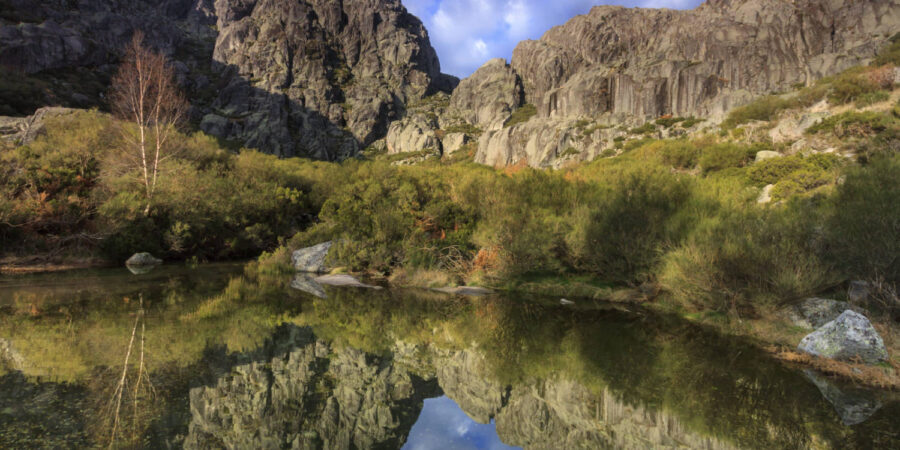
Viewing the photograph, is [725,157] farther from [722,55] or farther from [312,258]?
[722,55]

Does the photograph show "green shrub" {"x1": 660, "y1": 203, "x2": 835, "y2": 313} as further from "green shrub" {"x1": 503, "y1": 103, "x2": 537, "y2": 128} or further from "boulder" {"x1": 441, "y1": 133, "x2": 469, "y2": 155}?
"boulder" {"x1": 441, "y1": 133, "x2": 469, "y2": 155}

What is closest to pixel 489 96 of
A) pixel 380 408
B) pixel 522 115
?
pixel 522 115

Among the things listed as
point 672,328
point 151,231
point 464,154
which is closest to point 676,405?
point 672,328

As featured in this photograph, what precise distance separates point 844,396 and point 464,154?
10317cm

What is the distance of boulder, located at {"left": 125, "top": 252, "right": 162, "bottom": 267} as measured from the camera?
86.3 feet

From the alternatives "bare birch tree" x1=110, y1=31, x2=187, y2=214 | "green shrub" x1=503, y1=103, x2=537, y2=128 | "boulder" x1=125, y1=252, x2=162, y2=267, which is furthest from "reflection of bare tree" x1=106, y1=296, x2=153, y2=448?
"green shrub" x1=503, y1=103, x2=537, y2=128

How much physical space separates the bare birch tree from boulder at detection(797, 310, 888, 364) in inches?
1367

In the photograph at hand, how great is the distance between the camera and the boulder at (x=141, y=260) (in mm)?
26319

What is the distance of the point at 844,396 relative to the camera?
798 cm

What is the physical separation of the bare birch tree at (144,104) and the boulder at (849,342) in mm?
34721

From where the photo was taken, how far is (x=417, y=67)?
485 ft

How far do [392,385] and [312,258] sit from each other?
70.5 feet

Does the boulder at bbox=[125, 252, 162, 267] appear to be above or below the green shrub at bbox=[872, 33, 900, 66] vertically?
below

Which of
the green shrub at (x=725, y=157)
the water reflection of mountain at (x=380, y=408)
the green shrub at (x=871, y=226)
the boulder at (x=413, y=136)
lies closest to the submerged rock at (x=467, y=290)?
the water reflection of mountain at (x=380, y=408)
